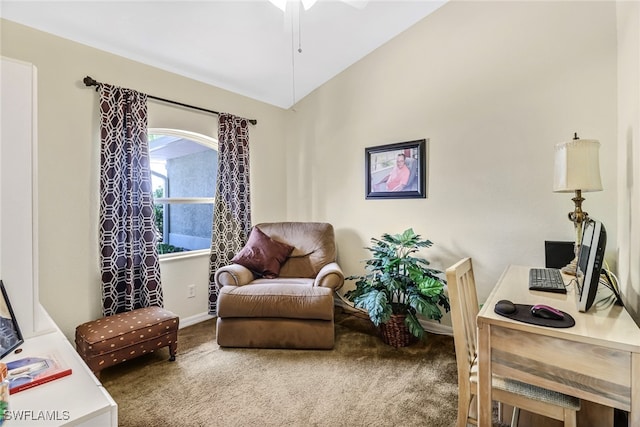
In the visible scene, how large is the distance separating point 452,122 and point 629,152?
1199 mm

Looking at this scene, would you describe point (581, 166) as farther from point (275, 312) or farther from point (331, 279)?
point (275, 312)

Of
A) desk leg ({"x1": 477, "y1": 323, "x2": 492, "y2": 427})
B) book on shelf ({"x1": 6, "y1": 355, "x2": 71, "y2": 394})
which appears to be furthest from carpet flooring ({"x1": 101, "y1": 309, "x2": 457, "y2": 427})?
book on shelf ({"x1": 6, "y1": 355, "x2": 71, "y2": 394})

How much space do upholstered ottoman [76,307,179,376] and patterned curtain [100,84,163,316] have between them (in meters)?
0.26

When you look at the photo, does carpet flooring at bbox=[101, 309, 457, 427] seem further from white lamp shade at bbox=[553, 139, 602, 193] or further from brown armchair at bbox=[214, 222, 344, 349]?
white lamp shade at bbox=[553, 139, 602, 193]

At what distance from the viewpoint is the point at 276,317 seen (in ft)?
7.84

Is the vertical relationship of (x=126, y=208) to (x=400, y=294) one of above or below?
above

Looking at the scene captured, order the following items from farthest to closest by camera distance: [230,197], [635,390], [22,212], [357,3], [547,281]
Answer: [230,197], [357,3], [547,281], [22,212], [635,390]

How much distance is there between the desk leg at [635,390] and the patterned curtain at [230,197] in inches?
118

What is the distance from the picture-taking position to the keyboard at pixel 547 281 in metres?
1.42

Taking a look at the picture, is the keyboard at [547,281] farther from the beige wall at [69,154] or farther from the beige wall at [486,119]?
the beige wall at [69,154]

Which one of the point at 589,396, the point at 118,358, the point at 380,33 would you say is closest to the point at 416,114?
the point at 380,33

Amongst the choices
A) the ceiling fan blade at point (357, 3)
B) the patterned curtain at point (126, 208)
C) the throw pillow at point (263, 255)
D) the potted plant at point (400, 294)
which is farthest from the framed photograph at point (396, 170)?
the patterned curtain at point (126, 208)

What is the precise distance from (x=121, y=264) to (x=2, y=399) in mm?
1823

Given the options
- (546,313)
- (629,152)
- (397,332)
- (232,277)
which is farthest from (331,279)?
(629,152)
